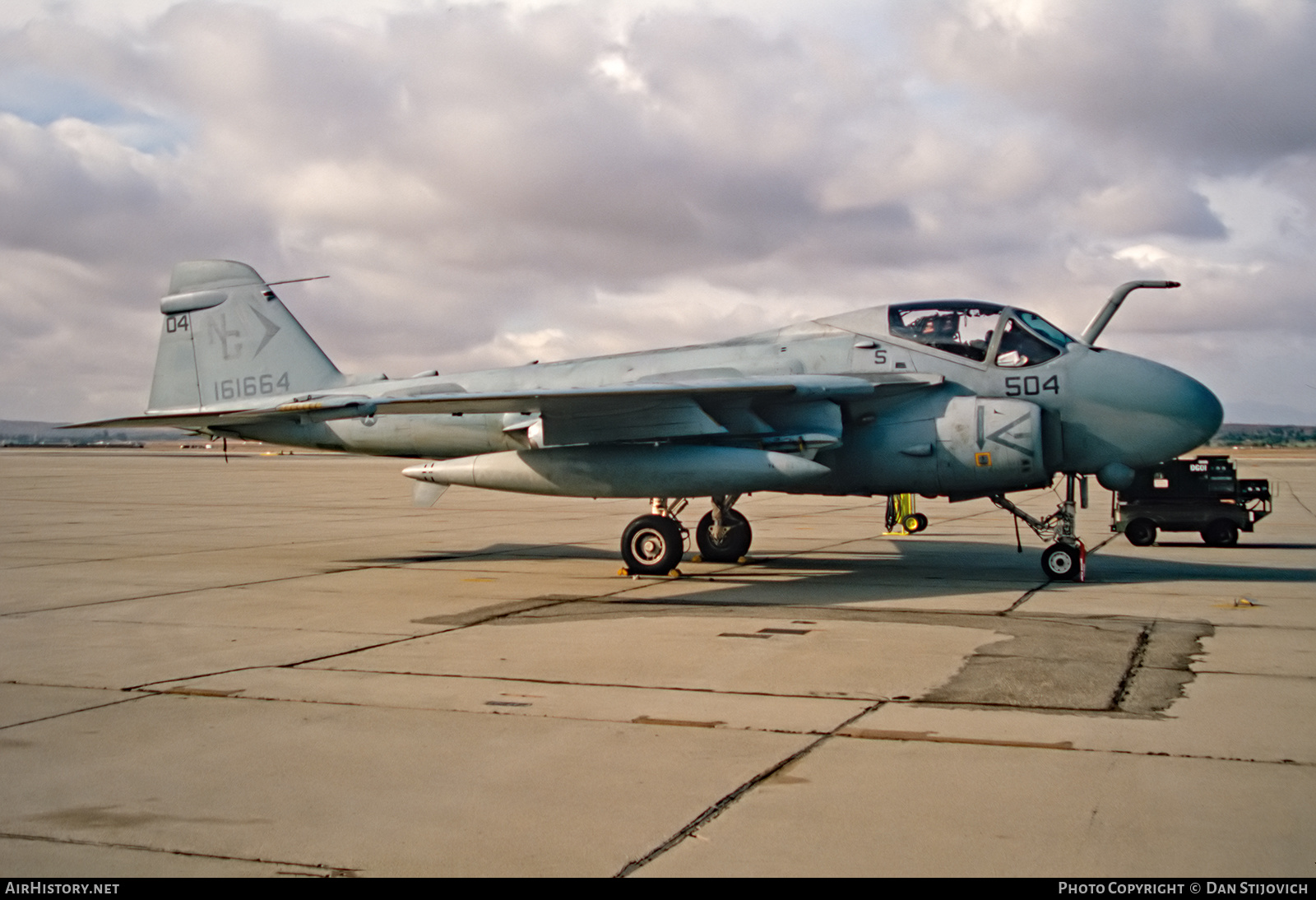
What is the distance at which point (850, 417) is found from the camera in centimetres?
1304

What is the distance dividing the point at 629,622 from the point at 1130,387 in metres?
6.46

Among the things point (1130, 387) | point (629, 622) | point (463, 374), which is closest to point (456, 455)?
point (463, 374)

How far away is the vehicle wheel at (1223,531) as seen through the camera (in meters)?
18.0

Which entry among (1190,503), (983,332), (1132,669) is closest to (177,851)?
(1132,669)

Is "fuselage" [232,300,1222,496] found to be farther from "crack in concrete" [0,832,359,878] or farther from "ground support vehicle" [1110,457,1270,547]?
"crack in concrete" [0,832,359,878]

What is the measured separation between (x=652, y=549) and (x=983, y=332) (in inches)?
183

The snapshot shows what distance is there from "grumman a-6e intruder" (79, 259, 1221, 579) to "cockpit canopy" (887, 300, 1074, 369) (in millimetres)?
19

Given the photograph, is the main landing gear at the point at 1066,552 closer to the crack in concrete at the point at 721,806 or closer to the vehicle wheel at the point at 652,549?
the vehicle wheel at the point at 652,549

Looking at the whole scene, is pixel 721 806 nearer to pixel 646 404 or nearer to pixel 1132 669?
pixel 1132 669

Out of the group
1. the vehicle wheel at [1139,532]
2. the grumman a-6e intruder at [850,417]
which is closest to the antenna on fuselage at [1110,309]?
the grumman a-6e intruder at [850,417]

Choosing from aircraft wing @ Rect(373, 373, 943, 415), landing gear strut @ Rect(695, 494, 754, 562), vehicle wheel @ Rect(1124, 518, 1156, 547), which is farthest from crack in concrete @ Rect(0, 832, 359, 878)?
vehicle wheel @ Rect(1124, 518, 1156, 547)

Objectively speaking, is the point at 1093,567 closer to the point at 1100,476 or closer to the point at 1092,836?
the point at 1100,476

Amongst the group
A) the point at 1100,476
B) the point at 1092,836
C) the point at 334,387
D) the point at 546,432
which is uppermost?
the point at 334,387

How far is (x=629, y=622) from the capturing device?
380 inches
